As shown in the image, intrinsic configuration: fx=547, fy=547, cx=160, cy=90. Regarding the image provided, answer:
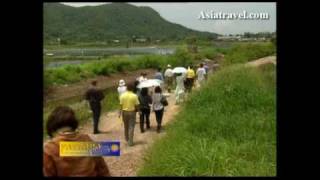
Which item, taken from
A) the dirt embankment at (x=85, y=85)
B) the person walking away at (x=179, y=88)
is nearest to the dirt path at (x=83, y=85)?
the dirt embankment at (x=85, y=85)

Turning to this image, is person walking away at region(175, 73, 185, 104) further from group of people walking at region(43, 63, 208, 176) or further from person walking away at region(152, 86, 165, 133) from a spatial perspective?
person walking away at region(152, 86, 165, 133)

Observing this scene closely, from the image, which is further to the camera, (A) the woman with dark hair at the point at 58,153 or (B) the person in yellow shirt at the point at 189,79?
(B) the person in yellow shirt at the point at 189,79

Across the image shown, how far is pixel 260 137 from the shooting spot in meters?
7.79

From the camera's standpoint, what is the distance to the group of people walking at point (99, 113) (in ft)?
11.8

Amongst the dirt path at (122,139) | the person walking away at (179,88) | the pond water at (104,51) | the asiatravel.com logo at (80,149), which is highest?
the pond water at (104,51)

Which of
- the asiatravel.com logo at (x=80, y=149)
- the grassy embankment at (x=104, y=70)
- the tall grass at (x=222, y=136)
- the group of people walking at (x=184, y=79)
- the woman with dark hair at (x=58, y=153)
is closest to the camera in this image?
the woman with dark hair at (x=58, y=153)

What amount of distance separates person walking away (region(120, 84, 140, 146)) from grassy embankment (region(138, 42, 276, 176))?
487mm

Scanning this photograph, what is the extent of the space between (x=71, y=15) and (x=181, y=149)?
220 cm

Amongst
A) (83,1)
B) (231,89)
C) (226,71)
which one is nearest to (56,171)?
(83,1)

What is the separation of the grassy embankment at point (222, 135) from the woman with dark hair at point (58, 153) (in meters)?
2.77

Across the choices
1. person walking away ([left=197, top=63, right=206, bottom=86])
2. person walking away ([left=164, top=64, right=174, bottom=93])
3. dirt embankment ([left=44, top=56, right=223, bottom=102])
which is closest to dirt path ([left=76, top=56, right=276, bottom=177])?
person walking away ([left=164, top=64, right=174, bottom=93])

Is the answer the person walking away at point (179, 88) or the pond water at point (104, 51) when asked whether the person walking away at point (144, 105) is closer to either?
the pond water at point (104, 51)

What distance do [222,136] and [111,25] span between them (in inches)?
90.9

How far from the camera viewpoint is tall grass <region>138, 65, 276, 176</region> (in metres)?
6.48
